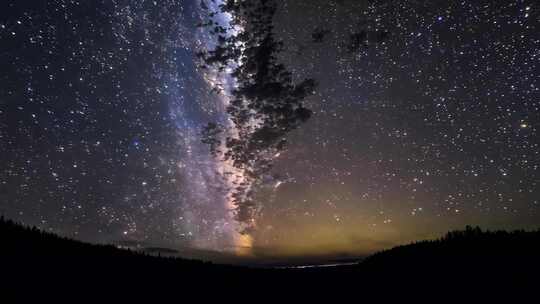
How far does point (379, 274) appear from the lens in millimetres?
9055

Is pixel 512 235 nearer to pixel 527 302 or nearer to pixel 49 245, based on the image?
pixel 527 302

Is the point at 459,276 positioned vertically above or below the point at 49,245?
below

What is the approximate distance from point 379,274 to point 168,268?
579cm

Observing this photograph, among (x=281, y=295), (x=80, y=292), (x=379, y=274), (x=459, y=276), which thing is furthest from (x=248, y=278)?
(x=459, y=276)

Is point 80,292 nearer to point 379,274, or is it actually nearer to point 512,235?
point 379,274

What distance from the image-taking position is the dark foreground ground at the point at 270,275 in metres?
6.30

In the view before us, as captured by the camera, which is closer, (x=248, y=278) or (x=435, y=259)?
(x=435, y=259)

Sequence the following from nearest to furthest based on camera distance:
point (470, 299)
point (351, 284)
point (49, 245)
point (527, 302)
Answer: point (527, 302) → point (470, 299) → point (49, 245) → point (351, 284)

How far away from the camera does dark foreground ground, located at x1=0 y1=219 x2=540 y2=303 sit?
6.30 meters

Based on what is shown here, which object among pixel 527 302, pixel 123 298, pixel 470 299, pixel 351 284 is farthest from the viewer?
pixel 351 284

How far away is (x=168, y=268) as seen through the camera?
30.9 ft

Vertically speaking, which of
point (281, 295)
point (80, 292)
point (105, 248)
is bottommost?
point (281, 295)

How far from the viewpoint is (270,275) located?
1050 centimetres

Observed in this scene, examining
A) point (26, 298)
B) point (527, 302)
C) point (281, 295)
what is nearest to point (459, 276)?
point (527, 302)
